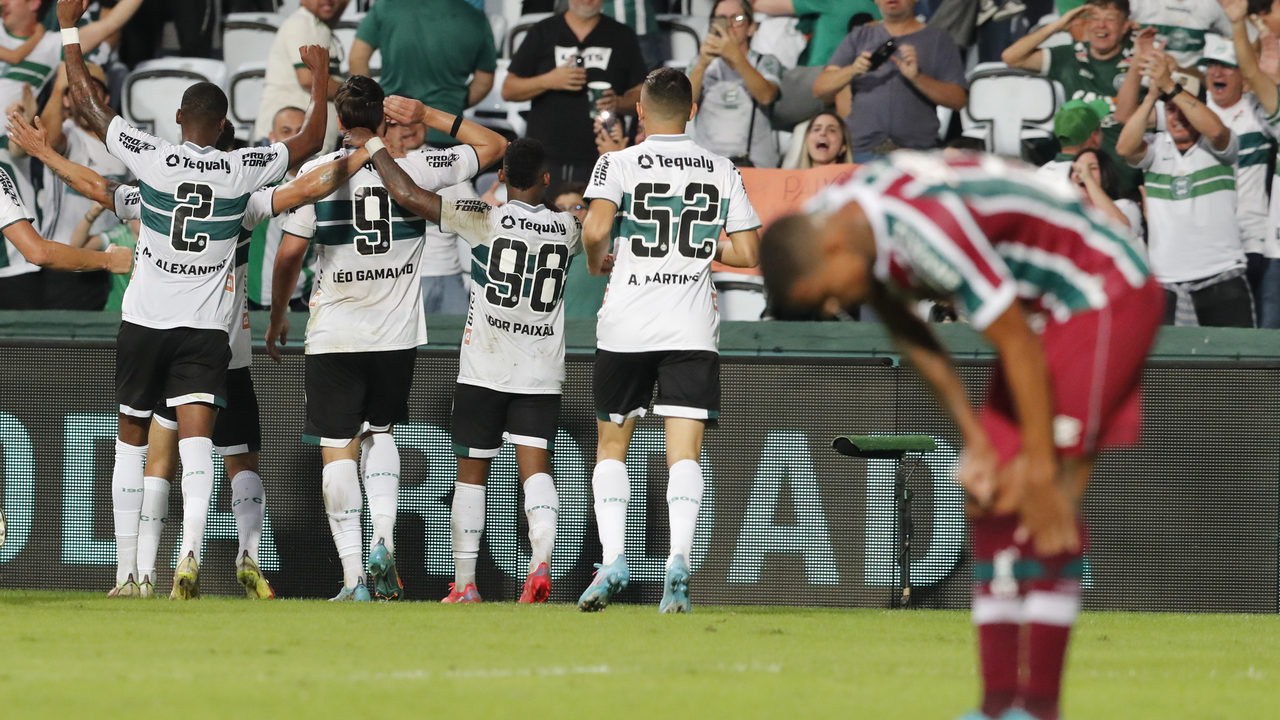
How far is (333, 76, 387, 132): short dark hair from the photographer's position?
29.4 ft

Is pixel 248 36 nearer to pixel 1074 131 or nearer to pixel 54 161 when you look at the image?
pixel 54 161

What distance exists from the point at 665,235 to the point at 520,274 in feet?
3.67

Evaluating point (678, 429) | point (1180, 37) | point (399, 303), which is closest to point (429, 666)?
point (678, 429)

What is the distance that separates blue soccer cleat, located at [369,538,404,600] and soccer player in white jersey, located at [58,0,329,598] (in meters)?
0.91

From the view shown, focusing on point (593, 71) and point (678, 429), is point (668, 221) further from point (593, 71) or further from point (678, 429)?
point (593, 71)

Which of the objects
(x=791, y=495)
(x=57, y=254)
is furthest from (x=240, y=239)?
(x=791, y=495)

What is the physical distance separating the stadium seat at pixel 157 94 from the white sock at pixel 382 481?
5794 millimetres

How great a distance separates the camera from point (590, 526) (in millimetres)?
9703

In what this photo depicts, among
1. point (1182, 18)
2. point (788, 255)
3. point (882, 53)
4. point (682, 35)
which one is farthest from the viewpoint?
point (682, 35)

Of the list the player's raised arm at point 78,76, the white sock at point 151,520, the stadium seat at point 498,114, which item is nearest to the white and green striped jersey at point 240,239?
the player's raised arm at point 78,76

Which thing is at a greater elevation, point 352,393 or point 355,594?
point 352,393

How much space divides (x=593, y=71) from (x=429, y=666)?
7079 millimetres

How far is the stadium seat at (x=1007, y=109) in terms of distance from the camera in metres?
13.1

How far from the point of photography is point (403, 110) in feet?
30.1
